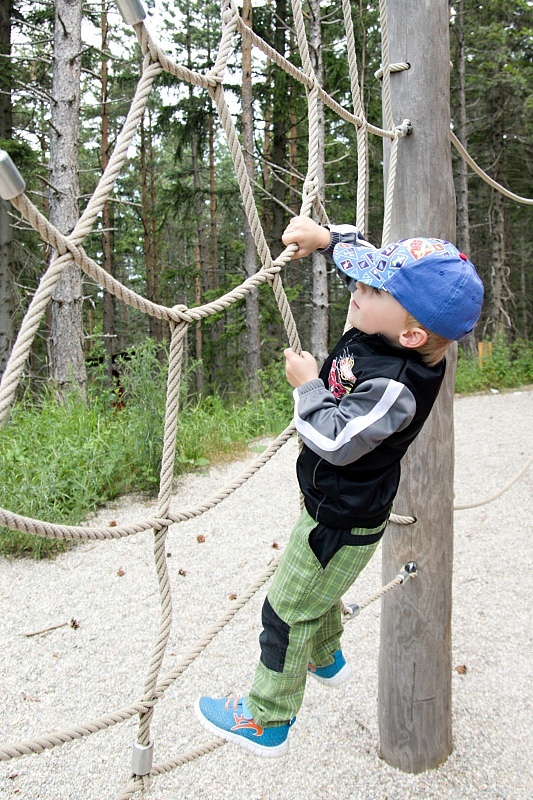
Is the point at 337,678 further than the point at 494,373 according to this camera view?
No

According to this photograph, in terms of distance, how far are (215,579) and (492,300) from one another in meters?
10.9

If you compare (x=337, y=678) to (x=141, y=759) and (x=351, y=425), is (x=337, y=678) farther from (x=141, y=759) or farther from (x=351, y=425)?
(x=351, y=425)

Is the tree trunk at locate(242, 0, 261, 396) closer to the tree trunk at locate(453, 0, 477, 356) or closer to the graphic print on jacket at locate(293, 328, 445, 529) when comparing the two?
the tree trunk at locate(453, 0, 477, 356)

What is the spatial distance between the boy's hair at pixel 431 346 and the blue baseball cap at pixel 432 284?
20mm

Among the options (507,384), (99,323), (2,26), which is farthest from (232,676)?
(99,323)

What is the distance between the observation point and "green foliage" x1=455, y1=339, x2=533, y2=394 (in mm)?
9656

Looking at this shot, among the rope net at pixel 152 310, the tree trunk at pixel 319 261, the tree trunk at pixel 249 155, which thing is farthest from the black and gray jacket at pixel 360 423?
the tree trunk at pixel 249 155

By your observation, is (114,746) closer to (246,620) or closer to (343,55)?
(246,620)

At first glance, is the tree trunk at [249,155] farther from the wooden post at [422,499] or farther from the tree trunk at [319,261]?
the wooden post at [422,499]

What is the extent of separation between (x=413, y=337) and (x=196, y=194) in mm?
Answer: 11694

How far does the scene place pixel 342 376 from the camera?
1350 millimetres

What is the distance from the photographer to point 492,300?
12914 mm

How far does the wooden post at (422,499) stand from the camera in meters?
1.81

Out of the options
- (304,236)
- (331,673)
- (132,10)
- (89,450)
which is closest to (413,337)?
(304,236)
